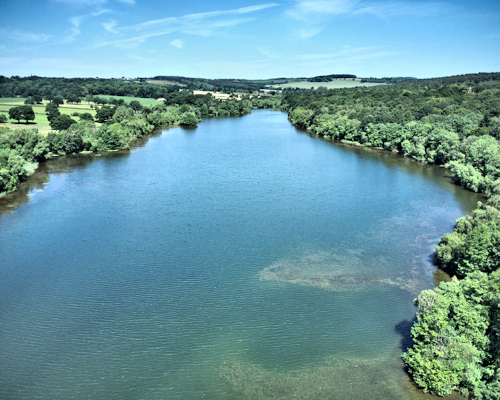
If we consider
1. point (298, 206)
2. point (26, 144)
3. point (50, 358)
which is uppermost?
point (26, 144)

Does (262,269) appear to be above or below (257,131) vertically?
below

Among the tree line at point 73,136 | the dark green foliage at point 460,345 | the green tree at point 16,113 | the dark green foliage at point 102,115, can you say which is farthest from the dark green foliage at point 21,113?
the dark green foliage at point 460,345

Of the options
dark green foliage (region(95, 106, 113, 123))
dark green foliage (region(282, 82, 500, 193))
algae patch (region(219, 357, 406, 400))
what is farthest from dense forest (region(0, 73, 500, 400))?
algae patch (region(219, 357, 406, 400))

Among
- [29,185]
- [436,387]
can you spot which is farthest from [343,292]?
[29,185]

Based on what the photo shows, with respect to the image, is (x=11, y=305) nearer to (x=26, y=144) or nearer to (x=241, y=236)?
(x=241, y=236)

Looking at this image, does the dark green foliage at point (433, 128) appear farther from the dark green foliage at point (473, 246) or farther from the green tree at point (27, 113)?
the green tree at point (27, 113)

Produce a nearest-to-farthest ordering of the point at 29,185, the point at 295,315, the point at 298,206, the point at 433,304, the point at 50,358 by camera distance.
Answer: the point at 433,304
the point at 50,358
the point at 295,315
the point at 298,206
the point at 29,185
